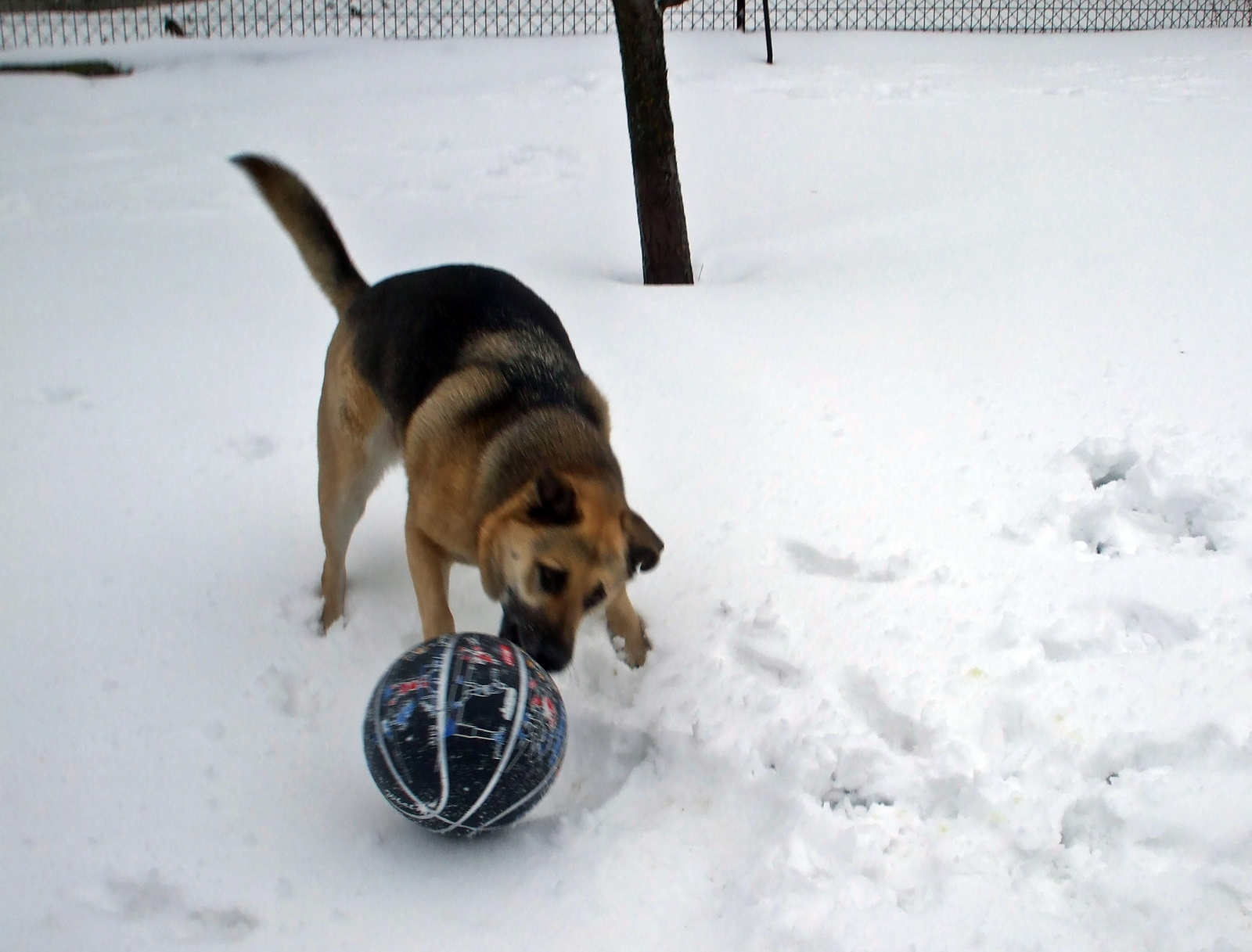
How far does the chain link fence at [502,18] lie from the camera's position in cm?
1352

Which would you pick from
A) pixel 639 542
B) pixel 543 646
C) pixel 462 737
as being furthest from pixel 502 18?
pixel 462 737

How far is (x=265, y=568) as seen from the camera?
13.3ft

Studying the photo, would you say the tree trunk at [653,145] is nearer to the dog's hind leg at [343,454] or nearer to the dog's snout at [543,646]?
the dog's hind leg at [343,454]

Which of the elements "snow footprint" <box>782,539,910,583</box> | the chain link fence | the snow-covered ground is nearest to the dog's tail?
the snow-covered ground

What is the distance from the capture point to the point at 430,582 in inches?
131

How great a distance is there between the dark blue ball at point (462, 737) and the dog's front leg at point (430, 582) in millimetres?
677

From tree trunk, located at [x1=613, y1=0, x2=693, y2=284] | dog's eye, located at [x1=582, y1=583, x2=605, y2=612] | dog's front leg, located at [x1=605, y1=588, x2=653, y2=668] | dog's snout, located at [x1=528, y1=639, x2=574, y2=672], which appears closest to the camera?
dog's snout, located at [x1=528, y1=639, x2=574, y2=672]

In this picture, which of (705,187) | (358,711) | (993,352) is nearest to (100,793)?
(358,711)

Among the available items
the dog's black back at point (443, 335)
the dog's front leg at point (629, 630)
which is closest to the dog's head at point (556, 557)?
the dog's front leg at point (629, 630)

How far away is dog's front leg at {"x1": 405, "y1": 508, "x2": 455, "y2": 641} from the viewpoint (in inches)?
131

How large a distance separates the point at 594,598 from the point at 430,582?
66 centimetres

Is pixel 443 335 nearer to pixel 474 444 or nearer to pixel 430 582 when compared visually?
pixel 474 444

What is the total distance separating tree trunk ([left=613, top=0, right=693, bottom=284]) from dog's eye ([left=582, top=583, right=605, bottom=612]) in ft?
12.4

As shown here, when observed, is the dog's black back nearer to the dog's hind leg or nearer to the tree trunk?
the dog's hind leg
